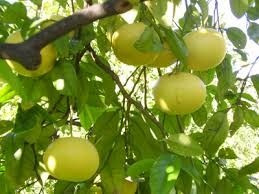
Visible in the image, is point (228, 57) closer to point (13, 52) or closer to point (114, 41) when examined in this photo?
point (114, 41)

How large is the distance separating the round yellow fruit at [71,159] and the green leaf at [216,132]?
0.98 feet

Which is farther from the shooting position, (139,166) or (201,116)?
(201,116)

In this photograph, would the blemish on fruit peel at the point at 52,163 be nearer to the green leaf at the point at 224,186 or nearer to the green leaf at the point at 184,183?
the green leaf at the point at 184,183

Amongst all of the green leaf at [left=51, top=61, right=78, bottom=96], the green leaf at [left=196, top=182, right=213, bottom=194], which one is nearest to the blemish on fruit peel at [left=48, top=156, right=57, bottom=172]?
the green leaf at [left=51, top=61, right=78, bottom=96]

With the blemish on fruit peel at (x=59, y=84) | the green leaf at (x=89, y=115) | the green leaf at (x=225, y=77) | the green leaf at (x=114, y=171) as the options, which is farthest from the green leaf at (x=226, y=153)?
the blemish on fruit peel at (x=59, y=84)

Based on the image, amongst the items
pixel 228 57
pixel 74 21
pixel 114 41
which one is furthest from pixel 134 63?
pixel 228 57

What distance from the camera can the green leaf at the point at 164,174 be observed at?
0.88 meters

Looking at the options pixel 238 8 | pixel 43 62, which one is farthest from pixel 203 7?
pixel 43 62

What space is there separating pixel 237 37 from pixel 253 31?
0.04 metres

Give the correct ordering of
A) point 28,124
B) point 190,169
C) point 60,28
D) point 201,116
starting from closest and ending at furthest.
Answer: point 60,28 < point 190,169 < point 28,124 < point 201,116

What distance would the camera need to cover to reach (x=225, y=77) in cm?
121

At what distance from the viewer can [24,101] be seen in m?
1.12

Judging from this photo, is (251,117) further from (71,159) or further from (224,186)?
(71,159)

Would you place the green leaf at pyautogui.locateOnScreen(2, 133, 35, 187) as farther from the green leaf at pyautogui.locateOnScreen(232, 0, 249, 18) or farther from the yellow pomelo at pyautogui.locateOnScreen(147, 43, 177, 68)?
the green leaf at pyautogui.locateOnScreen(232, 0, 249, 18)
